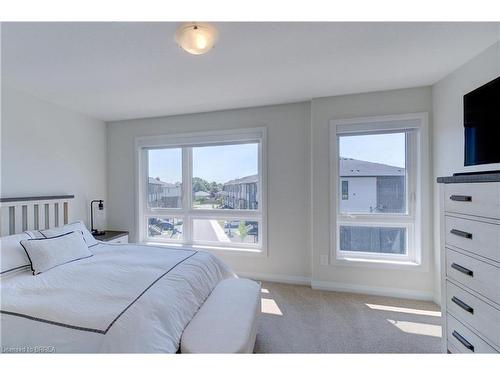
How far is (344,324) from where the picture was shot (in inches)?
79.7

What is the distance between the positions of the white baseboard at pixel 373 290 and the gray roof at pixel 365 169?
1306 millimetres

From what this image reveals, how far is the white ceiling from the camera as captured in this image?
1.48 meters

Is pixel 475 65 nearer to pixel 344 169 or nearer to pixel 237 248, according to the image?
pixel 344 169

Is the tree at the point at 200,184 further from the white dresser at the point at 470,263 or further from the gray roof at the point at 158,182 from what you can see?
the white dresser at the point at 470,263

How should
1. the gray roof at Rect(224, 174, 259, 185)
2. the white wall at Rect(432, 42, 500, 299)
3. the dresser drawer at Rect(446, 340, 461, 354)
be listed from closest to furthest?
the dresser drawer at Rect(446, 340, 461, 354), the white wall at Rect(432, 42, 500, 299), the gray roof at Rect(224, 174, 259, 185)

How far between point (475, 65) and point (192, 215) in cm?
342

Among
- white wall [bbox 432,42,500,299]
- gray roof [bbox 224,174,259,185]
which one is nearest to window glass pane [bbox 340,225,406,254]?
white wall [bbox 432,42,500,299]

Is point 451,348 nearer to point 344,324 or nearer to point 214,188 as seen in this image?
point 344,324

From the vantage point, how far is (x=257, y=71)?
204 centimetres

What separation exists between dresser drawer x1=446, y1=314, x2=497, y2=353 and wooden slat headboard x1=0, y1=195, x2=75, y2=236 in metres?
3.67

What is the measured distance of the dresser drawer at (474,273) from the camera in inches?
40.8

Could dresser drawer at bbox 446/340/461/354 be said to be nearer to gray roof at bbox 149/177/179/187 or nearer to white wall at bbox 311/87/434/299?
white wall at bbox 311/87/434/299

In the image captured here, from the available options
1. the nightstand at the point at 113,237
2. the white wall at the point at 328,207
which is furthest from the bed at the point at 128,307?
the white wall at the point at 328,207
